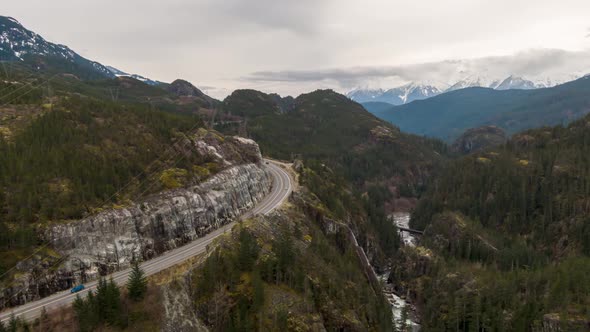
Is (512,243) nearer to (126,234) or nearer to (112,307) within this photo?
(126,234)

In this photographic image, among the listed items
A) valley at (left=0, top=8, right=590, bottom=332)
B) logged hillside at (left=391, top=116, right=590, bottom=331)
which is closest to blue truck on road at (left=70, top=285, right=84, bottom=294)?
valley at (left=0, top=8, right=590, bottom=332)

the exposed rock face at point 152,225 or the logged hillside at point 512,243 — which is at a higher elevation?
the exposed rock face at point 152,225

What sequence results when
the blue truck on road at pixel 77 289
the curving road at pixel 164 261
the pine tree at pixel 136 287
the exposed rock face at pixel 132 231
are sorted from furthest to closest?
the blue truck on road at pixel 77 289
the exposed rock face at pixel 132 231
the pine tree at pixel 136 287
the curving road at pixel 164 261

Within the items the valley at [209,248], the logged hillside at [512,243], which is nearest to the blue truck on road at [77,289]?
the valley at [209,248]

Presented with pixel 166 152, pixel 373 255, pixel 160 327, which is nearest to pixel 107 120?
pixel 166 152

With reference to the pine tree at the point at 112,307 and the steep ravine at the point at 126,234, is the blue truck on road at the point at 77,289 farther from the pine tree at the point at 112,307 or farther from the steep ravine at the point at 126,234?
the pine tree at the point at 112,307

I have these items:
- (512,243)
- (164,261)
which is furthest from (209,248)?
(512,243)

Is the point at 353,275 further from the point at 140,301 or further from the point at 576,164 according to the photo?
the point at 576,164
